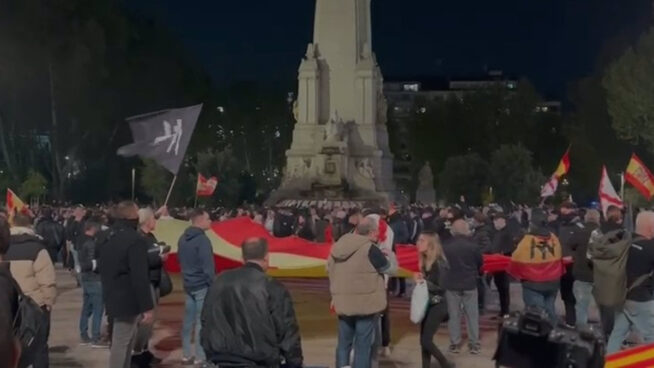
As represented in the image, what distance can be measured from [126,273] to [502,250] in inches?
366

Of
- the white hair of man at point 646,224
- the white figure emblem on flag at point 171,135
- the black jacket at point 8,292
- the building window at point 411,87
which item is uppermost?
the building window at point 411,87

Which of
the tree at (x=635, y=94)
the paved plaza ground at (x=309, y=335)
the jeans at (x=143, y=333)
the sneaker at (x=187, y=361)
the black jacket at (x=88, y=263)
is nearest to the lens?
the jeans at (x=143, y=333)

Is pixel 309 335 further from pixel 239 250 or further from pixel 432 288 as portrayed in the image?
pixel 432 288

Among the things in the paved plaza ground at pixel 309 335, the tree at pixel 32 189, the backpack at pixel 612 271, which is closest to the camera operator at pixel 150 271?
the paved plaza ground at pixel 309 335

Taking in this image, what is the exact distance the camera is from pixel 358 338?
1188 centimetres

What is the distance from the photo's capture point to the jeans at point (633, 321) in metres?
12.6

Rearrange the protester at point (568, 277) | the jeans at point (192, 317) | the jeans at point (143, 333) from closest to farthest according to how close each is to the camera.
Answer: the jeans at point (143, 333) → the jeans at point (192, 317) → the protester at point (568, 277)

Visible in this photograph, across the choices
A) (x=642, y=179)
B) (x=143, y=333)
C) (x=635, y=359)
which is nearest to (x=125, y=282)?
(x=143, y=333)

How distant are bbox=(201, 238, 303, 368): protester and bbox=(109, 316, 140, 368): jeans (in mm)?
3433

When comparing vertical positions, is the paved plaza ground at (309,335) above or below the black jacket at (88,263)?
below

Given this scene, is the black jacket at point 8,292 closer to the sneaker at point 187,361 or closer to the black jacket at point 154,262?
the black jacket at point 154,262

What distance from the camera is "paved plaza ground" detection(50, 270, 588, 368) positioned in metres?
14.4

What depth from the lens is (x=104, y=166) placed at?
226 ft

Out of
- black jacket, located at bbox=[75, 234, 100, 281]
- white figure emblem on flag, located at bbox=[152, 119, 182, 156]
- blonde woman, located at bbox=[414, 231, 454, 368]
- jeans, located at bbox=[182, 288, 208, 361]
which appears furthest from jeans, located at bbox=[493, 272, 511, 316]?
black jacket, located at bbox=[75, 234, 100, 281]
